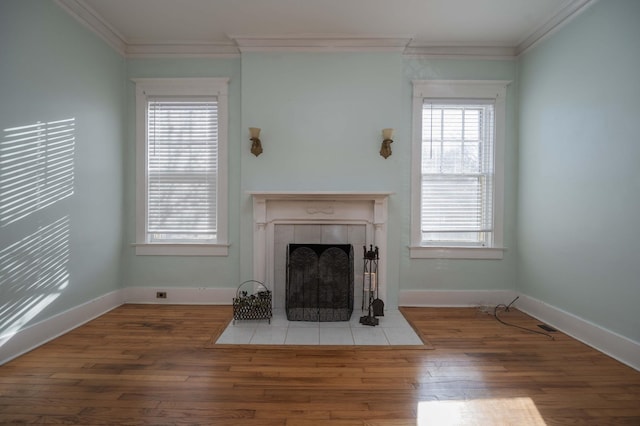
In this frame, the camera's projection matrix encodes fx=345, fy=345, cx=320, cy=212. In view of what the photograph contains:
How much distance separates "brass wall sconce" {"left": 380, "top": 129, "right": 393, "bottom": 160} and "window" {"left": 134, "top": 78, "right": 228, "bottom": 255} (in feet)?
5.75

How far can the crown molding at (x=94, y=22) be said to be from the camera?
9.94 ft

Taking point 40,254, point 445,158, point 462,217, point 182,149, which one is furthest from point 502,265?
point 40,254

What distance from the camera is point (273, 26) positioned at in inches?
136

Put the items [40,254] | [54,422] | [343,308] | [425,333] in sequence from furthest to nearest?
[343,308]
[425,333]
[40,254]
[54,422]

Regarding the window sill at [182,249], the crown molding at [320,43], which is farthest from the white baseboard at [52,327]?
the crown molding at [320,43]

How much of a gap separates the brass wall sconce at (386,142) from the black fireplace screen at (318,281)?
1080 mm

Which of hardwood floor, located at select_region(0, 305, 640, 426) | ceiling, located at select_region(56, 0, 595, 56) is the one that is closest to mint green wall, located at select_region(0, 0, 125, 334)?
ceiling, located at select_region(56, 0, 595, 56)

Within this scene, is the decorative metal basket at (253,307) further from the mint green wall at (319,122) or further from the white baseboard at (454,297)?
the white baseboard at (454,297)

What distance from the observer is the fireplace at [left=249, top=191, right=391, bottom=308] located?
369 cm

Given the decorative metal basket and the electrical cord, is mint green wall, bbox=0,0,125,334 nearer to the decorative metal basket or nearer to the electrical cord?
the decorative metal basket

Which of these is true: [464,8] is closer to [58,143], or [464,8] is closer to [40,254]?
[58,143]

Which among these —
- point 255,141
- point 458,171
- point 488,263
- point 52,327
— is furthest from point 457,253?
point 52,327

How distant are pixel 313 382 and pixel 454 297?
2264 millimetres

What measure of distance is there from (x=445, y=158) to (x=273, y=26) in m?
2.30
